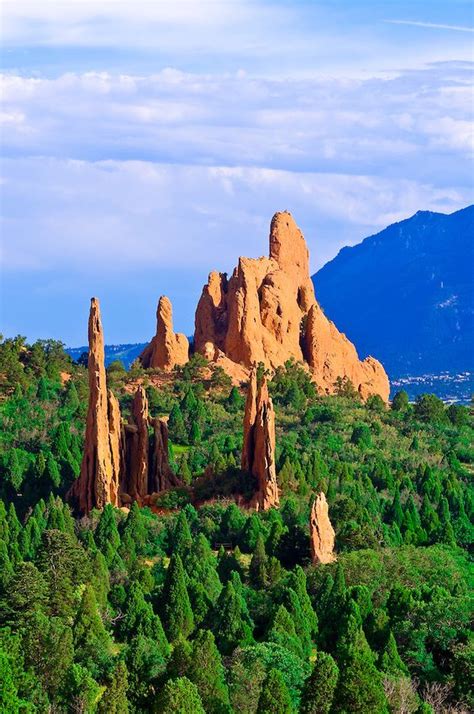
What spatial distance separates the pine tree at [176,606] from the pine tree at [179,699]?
36.0ft

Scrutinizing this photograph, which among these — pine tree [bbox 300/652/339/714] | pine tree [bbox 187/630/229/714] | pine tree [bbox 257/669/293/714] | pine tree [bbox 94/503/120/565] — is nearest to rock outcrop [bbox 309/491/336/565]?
pine tree [bbox 94/503/120/565]

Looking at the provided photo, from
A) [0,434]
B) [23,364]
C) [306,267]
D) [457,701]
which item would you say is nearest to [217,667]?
[457,701]

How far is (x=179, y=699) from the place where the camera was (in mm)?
41094

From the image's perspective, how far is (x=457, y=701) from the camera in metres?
47.0

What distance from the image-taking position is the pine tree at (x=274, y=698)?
41531mm

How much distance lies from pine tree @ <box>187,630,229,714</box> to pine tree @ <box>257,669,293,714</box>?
7.74 ft

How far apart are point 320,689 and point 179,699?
173 inches

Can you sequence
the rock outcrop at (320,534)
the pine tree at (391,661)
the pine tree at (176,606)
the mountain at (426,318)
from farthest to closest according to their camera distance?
the mountain at (426,318) → the rock outcrop at (320,534) → the pine tree at (176,606) → the pine tree at (391,661)

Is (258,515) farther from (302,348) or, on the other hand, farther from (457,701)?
(302,348)

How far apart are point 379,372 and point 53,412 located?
2820cm

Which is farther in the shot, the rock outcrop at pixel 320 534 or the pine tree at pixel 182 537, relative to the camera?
the pine tree at pixel 182 537

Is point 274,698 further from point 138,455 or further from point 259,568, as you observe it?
point 138,455

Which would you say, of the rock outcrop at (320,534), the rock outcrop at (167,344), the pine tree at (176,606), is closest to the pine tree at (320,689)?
the pine tree at (176,606)

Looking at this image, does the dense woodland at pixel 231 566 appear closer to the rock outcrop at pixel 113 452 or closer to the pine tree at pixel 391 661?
the pine tree at pixel 391 661
